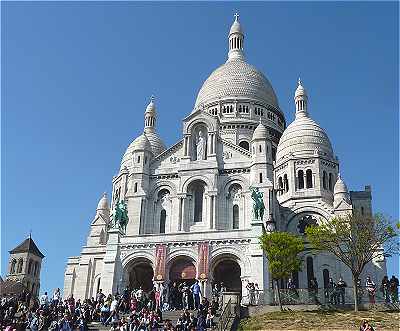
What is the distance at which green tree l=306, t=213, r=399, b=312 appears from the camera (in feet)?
122

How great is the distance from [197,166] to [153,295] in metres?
16.5

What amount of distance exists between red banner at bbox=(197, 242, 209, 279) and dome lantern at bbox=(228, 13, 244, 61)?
44.9 m

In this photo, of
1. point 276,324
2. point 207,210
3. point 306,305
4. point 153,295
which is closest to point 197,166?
point 207,210

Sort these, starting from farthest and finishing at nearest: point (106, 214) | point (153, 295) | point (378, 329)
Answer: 1. point (106, 214)
2. point (153, 295)
3. point (378, 329)

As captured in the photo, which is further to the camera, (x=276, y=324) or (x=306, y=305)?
(x=306, y=305)

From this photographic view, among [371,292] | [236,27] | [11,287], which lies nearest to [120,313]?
[371,292]

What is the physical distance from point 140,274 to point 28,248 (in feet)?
106

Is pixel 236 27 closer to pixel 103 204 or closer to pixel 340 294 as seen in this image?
pixel 103 204

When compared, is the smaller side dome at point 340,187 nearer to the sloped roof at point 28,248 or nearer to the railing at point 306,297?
the railing at point 306,297

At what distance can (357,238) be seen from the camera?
37719 mm

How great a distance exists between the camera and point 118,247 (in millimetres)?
46750

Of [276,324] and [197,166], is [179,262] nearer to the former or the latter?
[197,166]

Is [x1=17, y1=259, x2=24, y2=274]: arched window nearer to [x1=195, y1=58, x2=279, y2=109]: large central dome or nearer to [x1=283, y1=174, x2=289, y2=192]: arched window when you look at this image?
[x1=195, y1=58, x2=279, y2=109]: large central dome

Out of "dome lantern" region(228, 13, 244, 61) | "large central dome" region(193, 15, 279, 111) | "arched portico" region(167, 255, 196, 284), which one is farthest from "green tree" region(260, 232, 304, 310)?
"dome lantern" region(228, 13, 244, 61)
